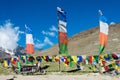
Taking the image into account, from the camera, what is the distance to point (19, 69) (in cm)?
4597

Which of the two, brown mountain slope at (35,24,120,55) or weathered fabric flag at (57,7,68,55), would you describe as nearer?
weathered fabric flag at (57,7,68,55)

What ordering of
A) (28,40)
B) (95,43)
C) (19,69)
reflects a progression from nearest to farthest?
1. (19,69)
2. (28,40)
3. (95,43)

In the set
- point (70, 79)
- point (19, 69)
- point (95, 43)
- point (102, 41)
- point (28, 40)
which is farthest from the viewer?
point (95, 43)

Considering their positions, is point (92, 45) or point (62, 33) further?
point (92, 45)

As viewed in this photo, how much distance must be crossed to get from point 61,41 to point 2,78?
7.80 meters

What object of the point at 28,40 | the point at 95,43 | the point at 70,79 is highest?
the point at 95,43

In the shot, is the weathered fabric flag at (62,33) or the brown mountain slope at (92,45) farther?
the brown mountain slope at (92,45)

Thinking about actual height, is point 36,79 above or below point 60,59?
below

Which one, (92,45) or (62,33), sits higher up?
(92,45)

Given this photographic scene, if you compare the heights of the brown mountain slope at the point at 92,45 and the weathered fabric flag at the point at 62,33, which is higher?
the brown mountain slope at the point at 92,45

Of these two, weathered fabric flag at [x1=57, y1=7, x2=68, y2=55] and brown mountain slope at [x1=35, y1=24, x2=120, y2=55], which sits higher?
brown mountain slope at [x1=35, y1=24, x2=120, y2=55]

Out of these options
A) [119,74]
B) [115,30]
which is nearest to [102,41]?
[119,74]

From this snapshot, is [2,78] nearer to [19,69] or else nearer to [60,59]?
[19,69]

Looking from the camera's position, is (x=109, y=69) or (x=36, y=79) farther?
(x=109, y=69)
